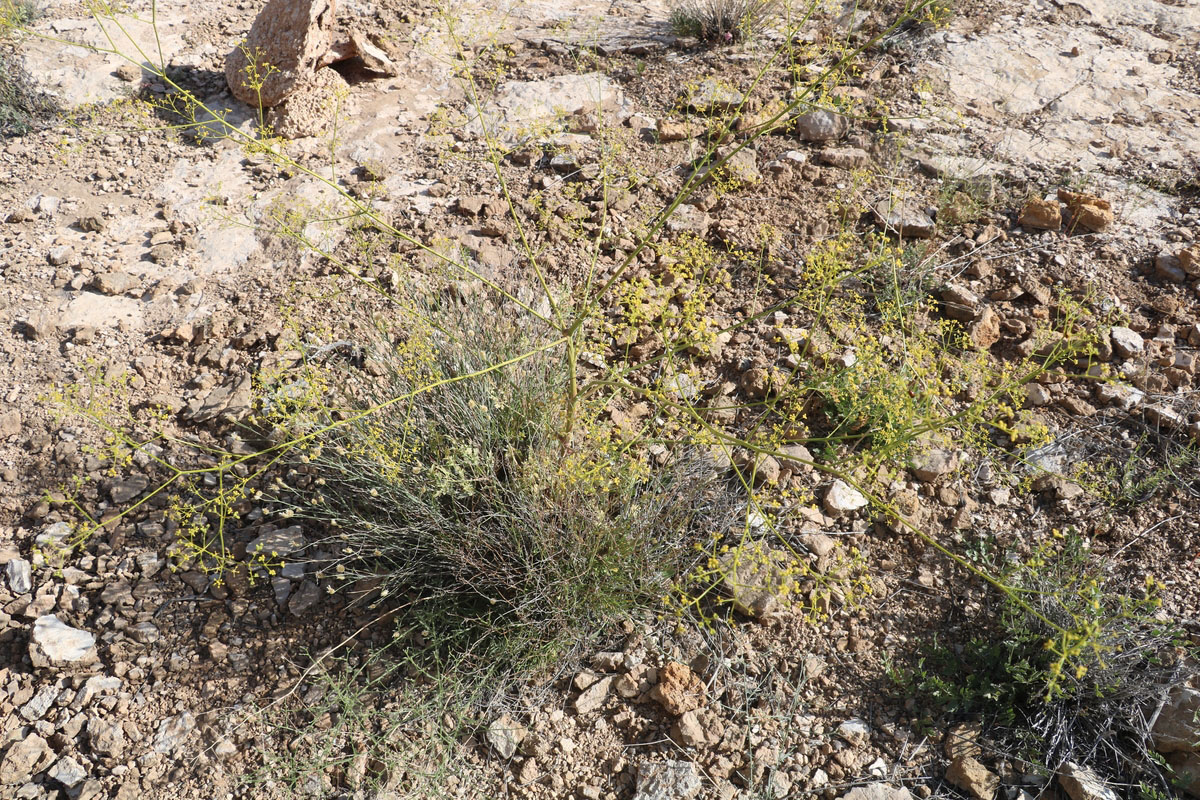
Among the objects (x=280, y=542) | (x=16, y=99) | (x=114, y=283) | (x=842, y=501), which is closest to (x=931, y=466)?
(x=842, y=501)

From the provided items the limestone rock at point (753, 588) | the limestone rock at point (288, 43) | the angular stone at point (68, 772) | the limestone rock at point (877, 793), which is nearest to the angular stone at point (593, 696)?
the limestone rock at point (753, 588)

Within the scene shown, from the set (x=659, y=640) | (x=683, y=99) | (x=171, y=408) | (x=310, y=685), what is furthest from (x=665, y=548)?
(x=683, y=99)

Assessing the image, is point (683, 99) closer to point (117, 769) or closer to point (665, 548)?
point (665, 548)

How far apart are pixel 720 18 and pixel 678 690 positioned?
3971 mm

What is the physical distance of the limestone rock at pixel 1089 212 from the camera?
133 inches

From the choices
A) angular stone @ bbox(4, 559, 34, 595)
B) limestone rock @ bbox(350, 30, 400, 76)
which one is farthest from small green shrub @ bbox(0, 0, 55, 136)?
angular stone @ bbox(4, 559, 34, 595)

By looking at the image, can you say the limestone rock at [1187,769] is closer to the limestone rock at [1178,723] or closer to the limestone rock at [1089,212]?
the limestone rock at [1178,723]

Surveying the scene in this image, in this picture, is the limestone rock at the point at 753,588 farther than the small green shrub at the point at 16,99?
No

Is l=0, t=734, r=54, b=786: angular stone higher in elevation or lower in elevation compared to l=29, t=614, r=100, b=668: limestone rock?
lower

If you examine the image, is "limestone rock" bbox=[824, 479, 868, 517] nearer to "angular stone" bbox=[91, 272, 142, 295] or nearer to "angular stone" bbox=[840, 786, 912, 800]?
"angular stone" bbox=[840, 786, 912, 800]

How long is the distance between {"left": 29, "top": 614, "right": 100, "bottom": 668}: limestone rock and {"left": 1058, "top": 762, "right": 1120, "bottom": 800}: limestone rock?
2944 mm

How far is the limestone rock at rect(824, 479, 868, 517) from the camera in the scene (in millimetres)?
2650

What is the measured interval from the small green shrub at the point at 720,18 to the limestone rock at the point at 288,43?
2.12 meters

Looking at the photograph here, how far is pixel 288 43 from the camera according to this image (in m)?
3.83
